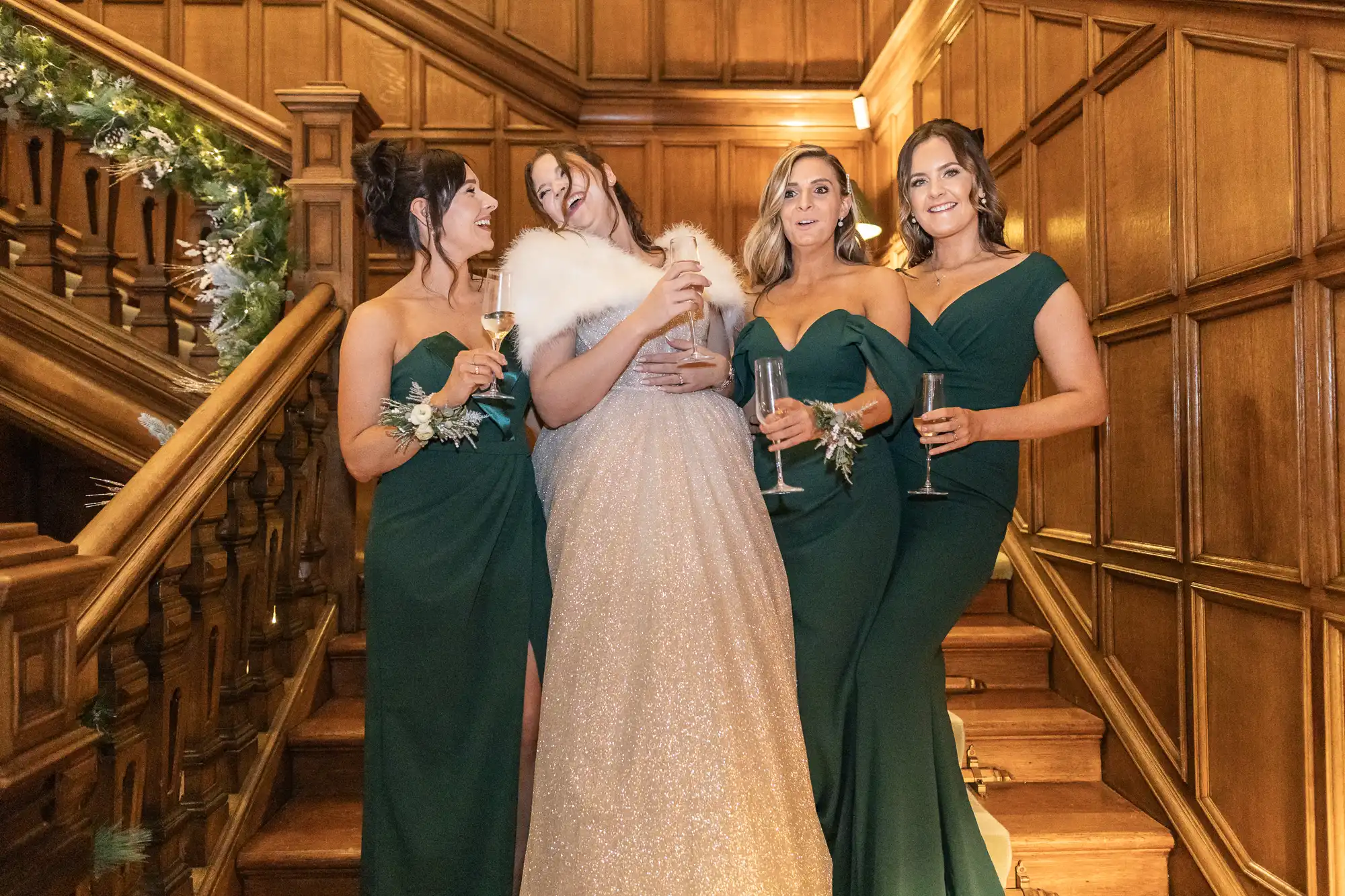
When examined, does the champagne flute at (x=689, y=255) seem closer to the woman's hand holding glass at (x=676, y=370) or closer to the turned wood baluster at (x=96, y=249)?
the woman's hand holding glass at (x=676, y=370)

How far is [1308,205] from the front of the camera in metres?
2.39

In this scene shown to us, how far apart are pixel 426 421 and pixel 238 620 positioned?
1042mm

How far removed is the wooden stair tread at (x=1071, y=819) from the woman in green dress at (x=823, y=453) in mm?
1117

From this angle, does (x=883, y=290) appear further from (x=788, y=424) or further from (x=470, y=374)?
(x=470, y=374)

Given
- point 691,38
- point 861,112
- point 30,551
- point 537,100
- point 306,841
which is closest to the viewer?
point 30,551

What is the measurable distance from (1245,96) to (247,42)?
5518 mm

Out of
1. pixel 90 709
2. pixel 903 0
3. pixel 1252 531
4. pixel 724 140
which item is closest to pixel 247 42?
pixel 724 140

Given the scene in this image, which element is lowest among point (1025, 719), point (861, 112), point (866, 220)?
point (1025, 719)

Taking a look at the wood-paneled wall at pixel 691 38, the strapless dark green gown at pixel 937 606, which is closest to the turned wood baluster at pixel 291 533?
the strapless dark green gown at pixel 937 606

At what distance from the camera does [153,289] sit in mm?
3529

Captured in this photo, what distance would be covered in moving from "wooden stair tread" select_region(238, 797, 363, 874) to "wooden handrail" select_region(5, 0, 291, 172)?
85.6 inches

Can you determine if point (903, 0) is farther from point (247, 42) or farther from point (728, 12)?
point (247, 42)

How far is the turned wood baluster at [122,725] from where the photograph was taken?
203 cm

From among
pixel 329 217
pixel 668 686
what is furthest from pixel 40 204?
pixel 668 686
